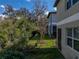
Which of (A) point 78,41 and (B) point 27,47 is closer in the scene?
(A) point 78,41

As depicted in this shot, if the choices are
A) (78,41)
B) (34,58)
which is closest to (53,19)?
(34,58)

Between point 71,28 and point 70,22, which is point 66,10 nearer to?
point 71,28

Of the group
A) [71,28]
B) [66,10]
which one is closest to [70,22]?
[71,28]

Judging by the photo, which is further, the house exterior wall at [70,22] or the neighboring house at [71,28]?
the neighboring house at [71,28]

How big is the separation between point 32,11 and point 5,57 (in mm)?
25768

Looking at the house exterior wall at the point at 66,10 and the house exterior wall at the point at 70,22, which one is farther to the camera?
the house exterior wall at the point at 66,10

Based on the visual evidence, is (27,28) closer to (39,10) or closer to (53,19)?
(39,10)

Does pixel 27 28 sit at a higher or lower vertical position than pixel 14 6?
lower

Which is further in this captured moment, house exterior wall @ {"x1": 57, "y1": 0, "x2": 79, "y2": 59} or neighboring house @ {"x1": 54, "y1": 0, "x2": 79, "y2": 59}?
neighboring house @ {"x1": 54, "y1": 0, "x2": 79, "y2": 59}

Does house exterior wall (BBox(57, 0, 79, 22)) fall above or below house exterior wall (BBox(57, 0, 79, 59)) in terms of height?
above

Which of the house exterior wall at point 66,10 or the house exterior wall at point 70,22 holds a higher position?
the house exterior wall at point 66,10

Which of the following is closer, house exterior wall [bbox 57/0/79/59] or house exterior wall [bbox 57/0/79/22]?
house exterior wall [bbox 57/0/79/59]

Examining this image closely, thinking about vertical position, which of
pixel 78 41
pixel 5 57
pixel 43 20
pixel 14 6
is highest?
pixel 14 6

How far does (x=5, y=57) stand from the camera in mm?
10203
